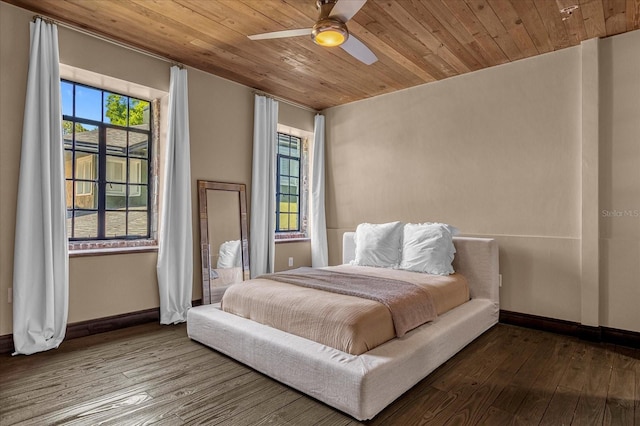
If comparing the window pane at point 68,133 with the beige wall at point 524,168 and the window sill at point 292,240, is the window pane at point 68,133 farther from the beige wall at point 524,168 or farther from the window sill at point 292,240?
the beige wall at point 524,168

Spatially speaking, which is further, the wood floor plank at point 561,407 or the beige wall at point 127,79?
the beige wall at point 127,79

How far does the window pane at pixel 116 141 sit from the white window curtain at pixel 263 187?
1491 mm

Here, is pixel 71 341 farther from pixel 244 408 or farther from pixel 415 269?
pixel 415 269

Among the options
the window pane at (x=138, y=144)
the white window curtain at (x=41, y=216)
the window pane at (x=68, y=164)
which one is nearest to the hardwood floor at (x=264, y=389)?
the white window curtain at (x=41, y=216)

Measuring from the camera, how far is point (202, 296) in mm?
4109

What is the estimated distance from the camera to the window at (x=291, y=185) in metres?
5.41

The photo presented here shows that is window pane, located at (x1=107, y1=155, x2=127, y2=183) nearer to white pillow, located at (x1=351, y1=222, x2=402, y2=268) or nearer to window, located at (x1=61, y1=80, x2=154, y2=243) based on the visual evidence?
window, located at (x1=61, y1=80, x2=154, y2=243)

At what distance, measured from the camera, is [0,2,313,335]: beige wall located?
2902mm

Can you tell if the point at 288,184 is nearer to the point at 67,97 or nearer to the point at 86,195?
the point at 86,195

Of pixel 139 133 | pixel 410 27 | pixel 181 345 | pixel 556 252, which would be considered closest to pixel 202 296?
pixel 181 345

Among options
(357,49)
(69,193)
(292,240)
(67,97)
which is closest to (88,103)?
(67,97)

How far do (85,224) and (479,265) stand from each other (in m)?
4.01

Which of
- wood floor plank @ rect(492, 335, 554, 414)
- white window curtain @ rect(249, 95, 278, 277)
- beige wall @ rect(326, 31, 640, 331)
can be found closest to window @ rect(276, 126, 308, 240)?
white window curtain @ rect(249, 95, 278, 277)

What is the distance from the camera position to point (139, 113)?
3943 mm
